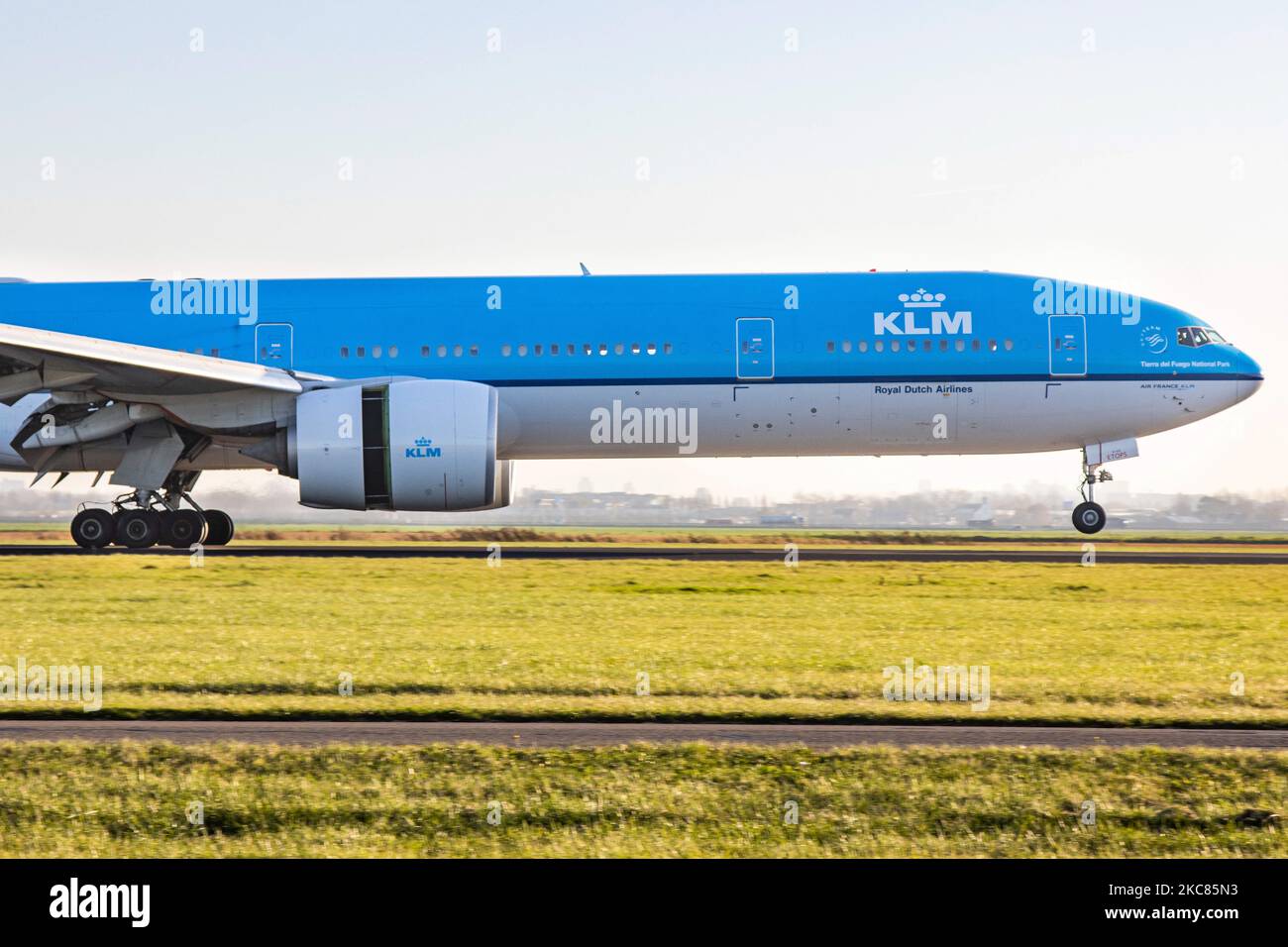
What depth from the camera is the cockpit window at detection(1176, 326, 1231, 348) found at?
25.7 metres

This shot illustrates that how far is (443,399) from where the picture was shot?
22.3 meters

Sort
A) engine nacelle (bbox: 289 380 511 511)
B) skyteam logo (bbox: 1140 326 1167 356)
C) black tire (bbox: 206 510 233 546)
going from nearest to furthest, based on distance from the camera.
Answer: engine nacelle (bbox: 289 380 511 511) → skyteam logo (bbox: 1140 326 1167 356) → black tire (bbox: 206 510 233 546)

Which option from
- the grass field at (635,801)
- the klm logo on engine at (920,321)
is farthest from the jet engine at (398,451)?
the grass field at (635,801)

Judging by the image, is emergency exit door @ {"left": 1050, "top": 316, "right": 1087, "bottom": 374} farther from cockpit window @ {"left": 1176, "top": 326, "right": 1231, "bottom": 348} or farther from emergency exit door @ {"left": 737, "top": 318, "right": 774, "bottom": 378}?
emergency exit door @ {"left": 737, "top": 318, "right": 774, "bottom": 378}

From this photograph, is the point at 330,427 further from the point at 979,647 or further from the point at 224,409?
the point at 979,647

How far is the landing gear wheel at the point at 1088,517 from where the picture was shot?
2631 cm

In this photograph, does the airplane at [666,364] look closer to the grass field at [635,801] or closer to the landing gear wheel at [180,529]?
the landing gear wheel at [180,529]

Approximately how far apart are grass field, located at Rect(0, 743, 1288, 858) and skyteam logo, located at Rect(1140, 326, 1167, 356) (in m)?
18.1

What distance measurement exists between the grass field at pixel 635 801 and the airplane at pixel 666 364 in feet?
51.7

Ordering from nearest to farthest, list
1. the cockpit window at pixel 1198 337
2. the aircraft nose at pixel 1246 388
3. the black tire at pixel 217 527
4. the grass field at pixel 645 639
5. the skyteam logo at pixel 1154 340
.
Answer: the grass field at pixel 645 639, the skyteam logo at pixel 1154 340, the cockpit window at pixel 1198 337, the aircraft nose at pixel 1246 388, the black tire at pixel 217 527

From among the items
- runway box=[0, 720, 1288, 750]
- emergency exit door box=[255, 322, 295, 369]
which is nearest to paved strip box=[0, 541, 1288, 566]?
emergency exit door box=[255, 322, 295, 369]

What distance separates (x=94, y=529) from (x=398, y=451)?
6.95 metres
